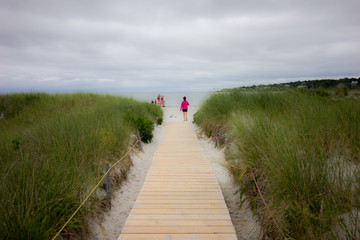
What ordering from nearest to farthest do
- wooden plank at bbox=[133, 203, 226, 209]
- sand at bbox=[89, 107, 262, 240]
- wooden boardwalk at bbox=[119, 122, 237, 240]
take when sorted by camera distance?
wooden boardwalk at bbox=[119, 122, 237, 240]
sand at bbox=[89, 107, 262, 240]
wooden plank at bbox=[133, 203, 226, 209]

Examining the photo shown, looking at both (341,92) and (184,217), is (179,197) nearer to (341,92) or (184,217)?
(184,217)

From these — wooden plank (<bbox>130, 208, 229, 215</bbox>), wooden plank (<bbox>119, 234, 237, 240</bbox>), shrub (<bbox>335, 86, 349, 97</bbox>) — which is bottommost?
wooden plank (<bbox>119, 234, 237, 240</bbox>)

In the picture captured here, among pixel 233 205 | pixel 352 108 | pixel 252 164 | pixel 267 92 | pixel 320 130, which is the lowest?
pixel 233 205

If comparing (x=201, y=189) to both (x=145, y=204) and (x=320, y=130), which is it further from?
(x=320, y=130)

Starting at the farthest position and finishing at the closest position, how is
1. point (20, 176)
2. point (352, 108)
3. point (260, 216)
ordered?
1. point (352, 108)
2. point (260, 216)
3. point (20, 176)

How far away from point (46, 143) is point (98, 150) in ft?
3.17

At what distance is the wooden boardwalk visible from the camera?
2980mm

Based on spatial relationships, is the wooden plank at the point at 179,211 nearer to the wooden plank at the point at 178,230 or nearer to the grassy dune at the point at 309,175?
the wooden plank at the point at 178,230

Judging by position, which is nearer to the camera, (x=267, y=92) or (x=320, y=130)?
(x=320, y=130)

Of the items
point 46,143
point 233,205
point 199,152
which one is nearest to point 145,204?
point 233,205

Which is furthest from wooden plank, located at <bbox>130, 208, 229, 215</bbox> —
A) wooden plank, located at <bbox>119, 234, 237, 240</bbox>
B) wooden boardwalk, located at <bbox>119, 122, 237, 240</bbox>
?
wooden plank, located at <bbox>119, 234, 237, 240</bbox>

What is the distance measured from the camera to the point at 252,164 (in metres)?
3.71

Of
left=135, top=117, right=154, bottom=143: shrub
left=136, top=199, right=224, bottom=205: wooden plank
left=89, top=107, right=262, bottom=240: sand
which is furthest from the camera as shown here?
left=135, top=117, right=154, bottom=143: shrub

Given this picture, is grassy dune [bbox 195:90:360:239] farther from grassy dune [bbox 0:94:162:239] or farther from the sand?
grassy dune [bbox 0:94:162:239]
